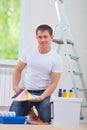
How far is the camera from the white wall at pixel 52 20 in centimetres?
327

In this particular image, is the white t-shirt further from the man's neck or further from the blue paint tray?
the blue paint tray

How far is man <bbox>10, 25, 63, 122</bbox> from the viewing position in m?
2.13

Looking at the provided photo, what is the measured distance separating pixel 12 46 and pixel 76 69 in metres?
0.87

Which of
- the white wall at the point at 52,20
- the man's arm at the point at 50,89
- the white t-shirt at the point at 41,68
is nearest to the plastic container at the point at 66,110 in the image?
the man's arm at the point at 50,89

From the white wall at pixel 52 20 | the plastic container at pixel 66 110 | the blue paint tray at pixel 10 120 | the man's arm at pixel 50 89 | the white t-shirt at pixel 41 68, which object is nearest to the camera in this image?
the blue paint tray at pixel 10 120

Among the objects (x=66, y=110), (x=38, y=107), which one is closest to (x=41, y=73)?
(x=38, y=107)

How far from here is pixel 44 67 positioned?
2172mm

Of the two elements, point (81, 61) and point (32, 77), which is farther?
point (81, 61)

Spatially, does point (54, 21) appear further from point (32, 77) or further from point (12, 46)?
point (32, 77)

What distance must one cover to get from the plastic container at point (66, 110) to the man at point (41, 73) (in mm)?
198

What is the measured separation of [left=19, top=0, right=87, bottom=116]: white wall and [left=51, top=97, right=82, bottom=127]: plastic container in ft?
4.53

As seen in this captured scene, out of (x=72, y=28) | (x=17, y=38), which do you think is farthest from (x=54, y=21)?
(x=17, y=38)

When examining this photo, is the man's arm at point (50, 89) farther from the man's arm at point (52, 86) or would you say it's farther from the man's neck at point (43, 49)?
the man's neck at point (43, 49)

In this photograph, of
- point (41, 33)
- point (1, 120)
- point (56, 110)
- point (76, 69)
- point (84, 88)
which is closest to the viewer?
point (1, 120)
